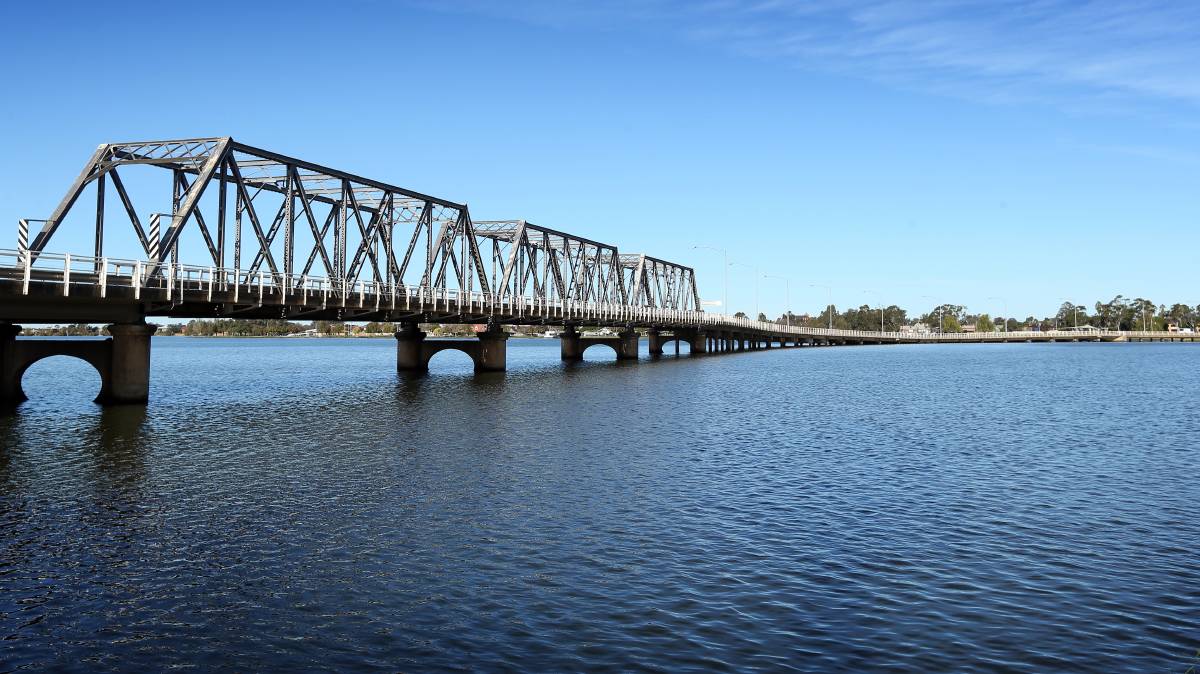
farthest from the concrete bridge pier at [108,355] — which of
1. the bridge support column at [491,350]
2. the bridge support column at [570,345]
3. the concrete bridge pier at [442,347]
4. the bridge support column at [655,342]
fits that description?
the bridge support column at [655,342]

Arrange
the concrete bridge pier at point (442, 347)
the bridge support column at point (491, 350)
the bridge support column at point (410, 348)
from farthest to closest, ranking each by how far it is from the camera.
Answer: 1. the bridge support column at point (491, 350)
2. the concrete bridge pier at point (442, 347)
3. the bridge support column at point (410, 348)

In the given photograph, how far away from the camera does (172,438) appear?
33875 mm

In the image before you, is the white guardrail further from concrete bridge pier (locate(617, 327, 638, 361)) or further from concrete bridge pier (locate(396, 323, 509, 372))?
concrete bridge pier (locate(617, 327, 638, 361))

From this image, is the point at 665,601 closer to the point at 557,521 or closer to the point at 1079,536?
the point at 557,521

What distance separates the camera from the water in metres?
12.5

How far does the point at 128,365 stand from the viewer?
43.7 meters

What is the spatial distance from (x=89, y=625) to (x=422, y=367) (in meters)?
71.4

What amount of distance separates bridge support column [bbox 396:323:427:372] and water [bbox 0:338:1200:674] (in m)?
44.0

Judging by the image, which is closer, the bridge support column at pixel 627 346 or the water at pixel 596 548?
the water at pixel 596 548

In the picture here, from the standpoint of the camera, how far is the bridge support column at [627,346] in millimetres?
128125

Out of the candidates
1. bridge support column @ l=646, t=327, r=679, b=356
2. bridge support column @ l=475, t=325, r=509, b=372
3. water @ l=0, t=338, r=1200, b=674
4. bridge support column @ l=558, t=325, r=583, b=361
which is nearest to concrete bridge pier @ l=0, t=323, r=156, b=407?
water @ l=0, t=338, r=1200, b=674

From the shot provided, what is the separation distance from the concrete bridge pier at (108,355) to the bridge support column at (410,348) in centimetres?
3741

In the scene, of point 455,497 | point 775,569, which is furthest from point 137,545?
point 775,569

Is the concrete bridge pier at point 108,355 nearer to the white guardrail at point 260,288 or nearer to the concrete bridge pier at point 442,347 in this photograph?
the white guardrail at point 260,288
